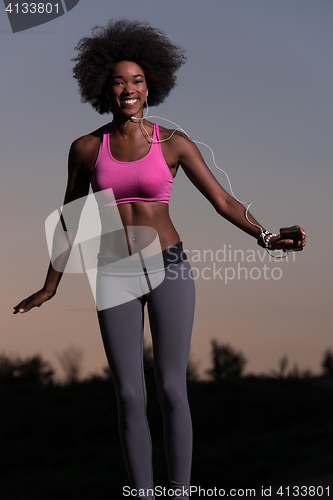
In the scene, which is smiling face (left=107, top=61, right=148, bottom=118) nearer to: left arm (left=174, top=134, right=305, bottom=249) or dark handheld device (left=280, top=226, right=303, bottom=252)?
left arm (left=174, top=134, right=305, bottom=249)

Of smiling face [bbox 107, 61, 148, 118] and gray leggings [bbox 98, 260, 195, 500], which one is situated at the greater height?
smiling face [bbox 107, 61, 148, 118]

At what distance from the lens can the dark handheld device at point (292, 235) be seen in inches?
118

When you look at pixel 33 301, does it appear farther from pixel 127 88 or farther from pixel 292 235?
pixel 292 235

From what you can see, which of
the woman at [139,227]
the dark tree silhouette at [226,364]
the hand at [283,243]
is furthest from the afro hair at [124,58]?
the dark tree silhouette at [226,364]

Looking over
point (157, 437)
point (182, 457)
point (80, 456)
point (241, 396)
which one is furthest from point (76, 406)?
point (182, 457)

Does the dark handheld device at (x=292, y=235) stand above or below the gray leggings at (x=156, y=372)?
above

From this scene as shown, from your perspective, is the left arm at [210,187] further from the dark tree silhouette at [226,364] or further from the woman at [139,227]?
the dark tree silhouette at [226,364]

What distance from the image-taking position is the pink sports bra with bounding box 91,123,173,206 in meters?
A: 2.96

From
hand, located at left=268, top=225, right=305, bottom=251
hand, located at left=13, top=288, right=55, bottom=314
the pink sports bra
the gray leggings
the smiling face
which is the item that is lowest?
the gray leggings

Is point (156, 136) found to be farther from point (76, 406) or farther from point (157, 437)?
point (76, 406)

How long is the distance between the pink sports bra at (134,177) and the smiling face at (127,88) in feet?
0.86

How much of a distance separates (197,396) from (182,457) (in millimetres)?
9478

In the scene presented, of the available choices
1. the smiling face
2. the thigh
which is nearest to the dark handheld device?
the thigh

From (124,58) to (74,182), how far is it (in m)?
0.83
